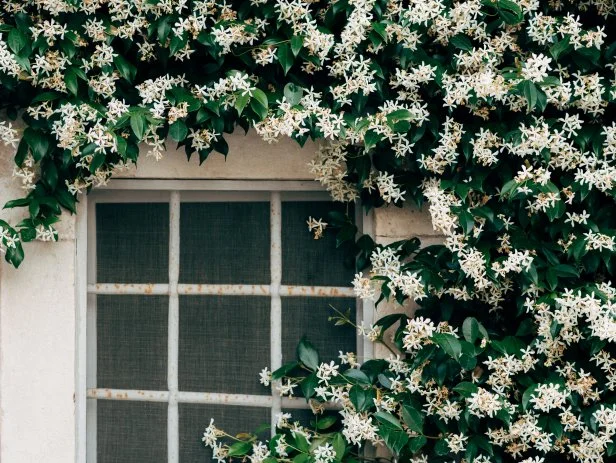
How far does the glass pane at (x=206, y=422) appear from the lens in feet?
9.95

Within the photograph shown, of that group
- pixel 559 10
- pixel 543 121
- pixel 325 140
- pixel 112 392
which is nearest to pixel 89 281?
pixel 112 392

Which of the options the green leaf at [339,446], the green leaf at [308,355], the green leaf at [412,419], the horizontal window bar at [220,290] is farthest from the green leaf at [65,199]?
the green leaf at [412,419]

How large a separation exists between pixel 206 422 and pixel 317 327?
57cm

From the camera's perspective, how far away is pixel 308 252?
118 inches

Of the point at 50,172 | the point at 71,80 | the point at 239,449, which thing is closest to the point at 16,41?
the point at 71,80

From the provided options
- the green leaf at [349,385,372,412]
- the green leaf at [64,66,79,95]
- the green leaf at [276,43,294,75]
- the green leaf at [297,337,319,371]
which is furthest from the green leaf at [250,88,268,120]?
the green leaf at [349,385,372,412]

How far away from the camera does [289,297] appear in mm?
3006

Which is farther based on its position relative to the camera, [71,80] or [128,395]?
[128,395]

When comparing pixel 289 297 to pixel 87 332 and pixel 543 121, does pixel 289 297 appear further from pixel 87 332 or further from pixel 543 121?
pixel 543 121

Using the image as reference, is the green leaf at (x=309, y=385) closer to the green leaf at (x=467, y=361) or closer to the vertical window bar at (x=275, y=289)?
the vertical window bar at (x=275, y=289)

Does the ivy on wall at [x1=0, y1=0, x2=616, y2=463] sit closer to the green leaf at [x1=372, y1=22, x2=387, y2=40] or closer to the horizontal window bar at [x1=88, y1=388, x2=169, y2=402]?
the green leaf at [x1=372, y1=22, x2=387, y2=40]

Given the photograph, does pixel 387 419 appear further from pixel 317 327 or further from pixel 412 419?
pixel 317 327

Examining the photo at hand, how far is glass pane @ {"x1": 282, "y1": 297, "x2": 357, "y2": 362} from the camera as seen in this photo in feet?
9.72

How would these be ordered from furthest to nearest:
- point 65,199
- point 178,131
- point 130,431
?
1. point 130,431
2. point 65,199
3. point 178,131
